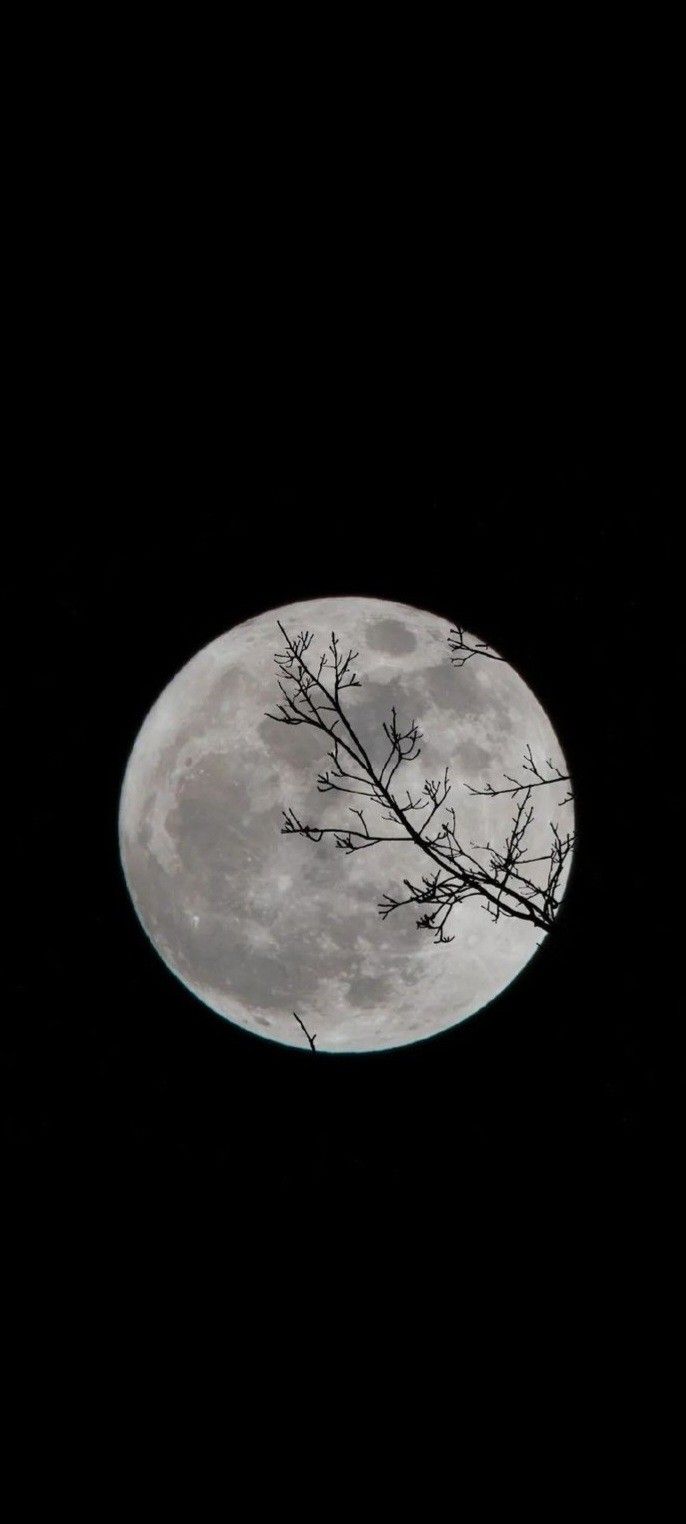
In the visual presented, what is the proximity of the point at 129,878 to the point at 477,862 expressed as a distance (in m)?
4.18

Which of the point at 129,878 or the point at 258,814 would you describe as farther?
the point at 129,878

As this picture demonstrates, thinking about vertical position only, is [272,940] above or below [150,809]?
below

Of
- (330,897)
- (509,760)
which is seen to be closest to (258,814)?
(330,897)

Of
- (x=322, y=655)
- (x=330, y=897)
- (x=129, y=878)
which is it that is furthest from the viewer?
(x=129, y=878)

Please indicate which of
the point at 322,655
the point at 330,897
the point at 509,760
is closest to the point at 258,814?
the point at 330,897

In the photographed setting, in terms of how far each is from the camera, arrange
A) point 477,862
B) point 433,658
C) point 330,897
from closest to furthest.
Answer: point 477,862, point 330,897, point 433,658

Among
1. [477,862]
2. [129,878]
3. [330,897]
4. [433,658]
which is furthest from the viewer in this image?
[129,878]

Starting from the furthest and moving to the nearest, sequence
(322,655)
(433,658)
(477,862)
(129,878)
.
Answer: (129,878)
(433,658)
(322,655)
(477,862)

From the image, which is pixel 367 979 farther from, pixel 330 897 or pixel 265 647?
pixel 265 647

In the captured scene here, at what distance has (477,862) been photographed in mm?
7543

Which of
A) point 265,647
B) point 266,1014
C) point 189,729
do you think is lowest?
point 266,1014

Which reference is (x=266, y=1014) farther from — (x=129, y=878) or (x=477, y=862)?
(x=477, y=862)

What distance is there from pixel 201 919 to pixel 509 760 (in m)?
2.71

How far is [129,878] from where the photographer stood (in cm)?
1067
